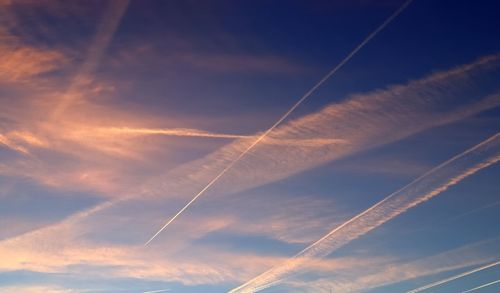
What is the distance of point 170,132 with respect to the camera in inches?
880

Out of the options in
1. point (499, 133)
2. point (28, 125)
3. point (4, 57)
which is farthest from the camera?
point (499, 133)

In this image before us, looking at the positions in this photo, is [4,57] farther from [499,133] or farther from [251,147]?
[499,133]

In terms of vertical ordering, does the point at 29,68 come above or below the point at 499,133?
above

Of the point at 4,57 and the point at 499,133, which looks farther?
the point at 499,133

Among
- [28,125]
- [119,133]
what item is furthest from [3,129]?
[119,133]

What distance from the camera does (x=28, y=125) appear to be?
2127cm

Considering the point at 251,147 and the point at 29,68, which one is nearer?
the point at 29,68

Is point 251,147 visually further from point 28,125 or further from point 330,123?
point 28,125

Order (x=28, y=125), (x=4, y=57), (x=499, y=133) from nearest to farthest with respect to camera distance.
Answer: (x=4, y=57) < (x=28, y=125) < (x=499, y=133)

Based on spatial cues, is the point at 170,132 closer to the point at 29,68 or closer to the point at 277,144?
the point at 277,144

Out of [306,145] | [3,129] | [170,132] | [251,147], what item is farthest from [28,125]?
[306,145]

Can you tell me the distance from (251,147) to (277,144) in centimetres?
102

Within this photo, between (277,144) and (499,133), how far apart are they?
333 inches

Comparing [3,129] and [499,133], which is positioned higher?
[3,129]
